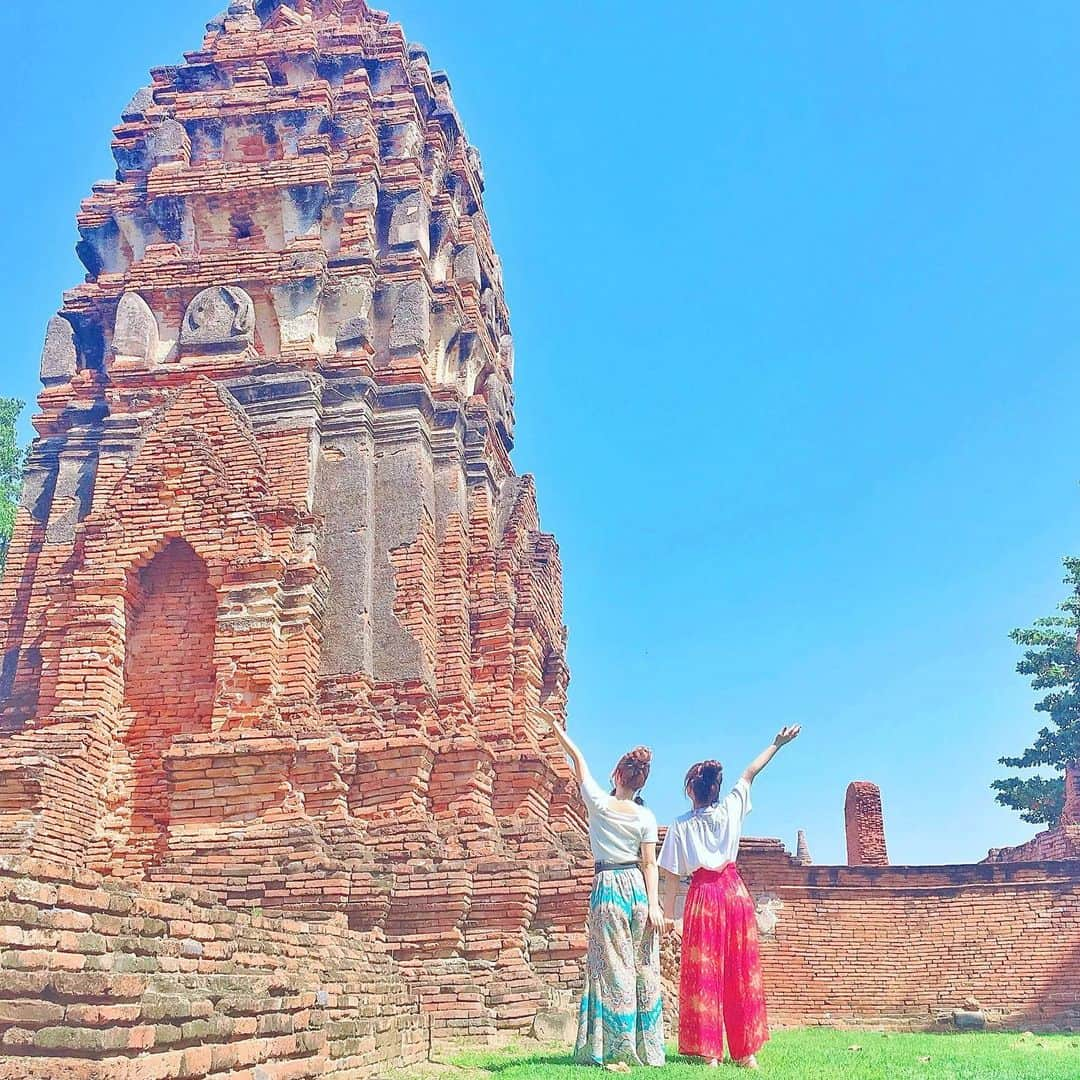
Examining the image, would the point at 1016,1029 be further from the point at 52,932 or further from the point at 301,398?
the point at 52,932

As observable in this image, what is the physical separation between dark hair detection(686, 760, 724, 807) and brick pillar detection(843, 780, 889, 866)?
14272 millimetres

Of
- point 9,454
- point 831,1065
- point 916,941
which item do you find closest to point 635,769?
point 831,1065

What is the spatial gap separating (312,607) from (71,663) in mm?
2460

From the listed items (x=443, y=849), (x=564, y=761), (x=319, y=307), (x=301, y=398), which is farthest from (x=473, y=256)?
(x=443, y=849)

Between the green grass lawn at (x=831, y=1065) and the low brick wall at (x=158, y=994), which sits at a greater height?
the low brick wall at (x=158, y=994)

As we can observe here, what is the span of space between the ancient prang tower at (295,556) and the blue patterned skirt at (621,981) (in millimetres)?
3105

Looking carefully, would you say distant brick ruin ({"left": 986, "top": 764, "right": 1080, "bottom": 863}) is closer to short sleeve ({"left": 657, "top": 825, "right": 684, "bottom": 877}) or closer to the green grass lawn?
the green grass lawn

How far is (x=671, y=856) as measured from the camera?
719 cm

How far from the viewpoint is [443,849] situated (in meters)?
10.5

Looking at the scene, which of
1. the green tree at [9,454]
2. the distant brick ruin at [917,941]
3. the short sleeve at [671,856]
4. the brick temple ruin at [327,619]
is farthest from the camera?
the green tree at [9,454]

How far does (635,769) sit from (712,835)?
24.9 inches

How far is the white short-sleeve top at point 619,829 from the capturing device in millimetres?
6961

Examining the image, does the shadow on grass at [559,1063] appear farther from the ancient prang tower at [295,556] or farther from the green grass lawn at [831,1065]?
the ancient prang tower at [295,556]

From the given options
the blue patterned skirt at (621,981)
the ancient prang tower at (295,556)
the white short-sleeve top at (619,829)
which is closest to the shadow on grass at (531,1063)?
the blue patterned skirt at (621,981)
